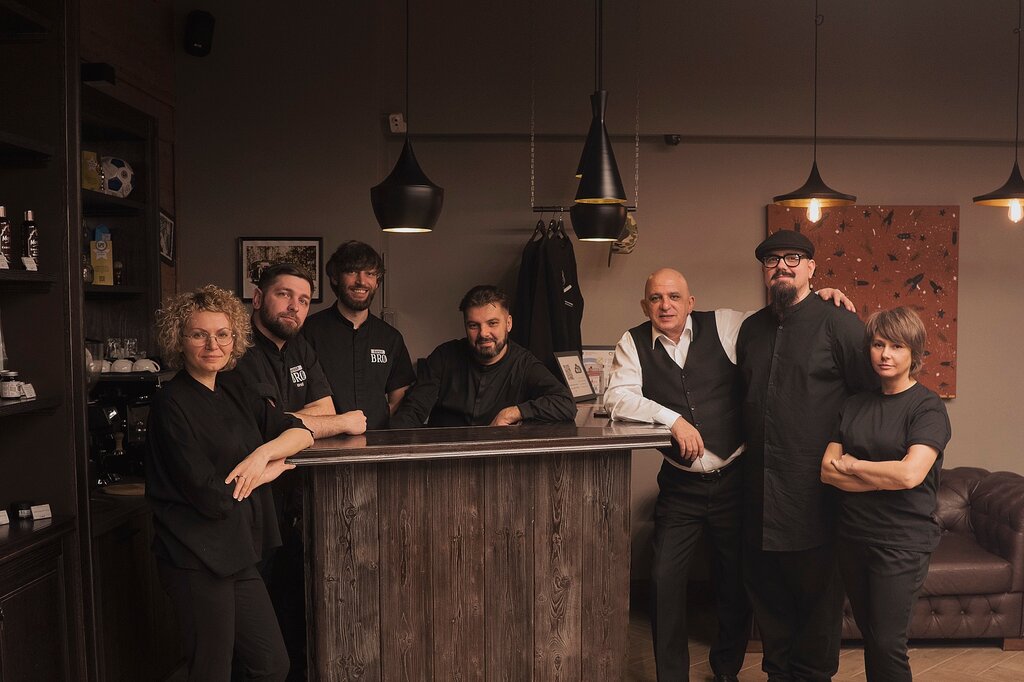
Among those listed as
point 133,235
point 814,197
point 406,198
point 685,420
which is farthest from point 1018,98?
point 133,235

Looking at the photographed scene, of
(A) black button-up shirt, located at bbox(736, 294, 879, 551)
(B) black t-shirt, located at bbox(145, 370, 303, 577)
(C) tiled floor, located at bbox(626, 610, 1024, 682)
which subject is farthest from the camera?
(C) tiled floor, located at bbox(626, 610, 1024, 682)

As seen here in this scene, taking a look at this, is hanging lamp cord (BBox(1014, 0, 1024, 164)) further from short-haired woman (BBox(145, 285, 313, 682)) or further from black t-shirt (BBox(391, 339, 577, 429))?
short-haired woman (BBox(145, 285, 313, 682))

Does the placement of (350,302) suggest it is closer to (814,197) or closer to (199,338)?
(199,338)

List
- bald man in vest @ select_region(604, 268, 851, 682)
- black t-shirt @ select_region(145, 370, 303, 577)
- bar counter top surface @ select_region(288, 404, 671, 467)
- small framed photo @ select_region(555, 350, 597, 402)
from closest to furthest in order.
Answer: black t-shirt @ select_region(145, 370, 303, 577)
bar counter top surface @ select_region(288, 404, 671, 467)
bald man in vest @ select_region(604, 268, 851, 682)
small framed photo @ select_region(555, 350, 597, 402)

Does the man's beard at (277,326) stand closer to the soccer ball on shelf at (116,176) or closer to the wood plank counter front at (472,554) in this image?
the wood plank counter front at (472,554)

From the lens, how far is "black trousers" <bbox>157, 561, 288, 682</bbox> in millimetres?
2678

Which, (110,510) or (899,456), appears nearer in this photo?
(899,456)

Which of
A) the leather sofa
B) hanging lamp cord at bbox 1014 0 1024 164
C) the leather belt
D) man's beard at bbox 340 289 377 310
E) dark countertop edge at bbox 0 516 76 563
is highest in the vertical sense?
hanging lamp cord at bbox 1014 0 1024 164

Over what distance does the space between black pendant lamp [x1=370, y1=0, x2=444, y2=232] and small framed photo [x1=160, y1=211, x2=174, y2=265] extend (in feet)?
6.75

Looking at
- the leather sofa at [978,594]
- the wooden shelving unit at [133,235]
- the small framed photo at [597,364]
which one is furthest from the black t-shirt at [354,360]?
the leather sofa at [978,594]

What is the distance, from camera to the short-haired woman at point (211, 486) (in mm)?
2650

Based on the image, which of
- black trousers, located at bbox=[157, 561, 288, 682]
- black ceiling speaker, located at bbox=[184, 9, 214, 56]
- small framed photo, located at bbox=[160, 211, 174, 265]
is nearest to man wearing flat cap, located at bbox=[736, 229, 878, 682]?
black trousers, located at bbox=[157, 561, 288, 682]

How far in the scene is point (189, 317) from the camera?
274cm

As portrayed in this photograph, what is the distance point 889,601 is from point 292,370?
2.38 metres
